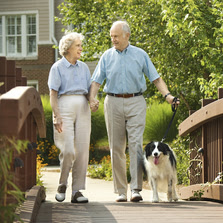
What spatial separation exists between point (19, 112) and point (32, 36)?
866 inches

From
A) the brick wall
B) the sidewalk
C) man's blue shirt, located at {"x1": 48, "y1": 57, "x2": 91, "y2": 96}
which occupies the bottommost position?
the sidewalk

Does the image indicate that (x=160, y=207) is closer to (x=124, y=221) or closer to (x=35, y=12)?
(x=124, y=221)

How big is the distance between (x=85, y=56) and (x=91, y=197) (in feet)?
20.3

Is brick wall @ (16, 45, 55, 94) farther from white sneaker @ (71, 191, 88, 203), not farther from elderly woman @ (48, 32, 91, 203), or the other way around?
white sneaker @ (71, 191, 88, 203)

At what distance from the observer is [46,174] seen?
14.2 m

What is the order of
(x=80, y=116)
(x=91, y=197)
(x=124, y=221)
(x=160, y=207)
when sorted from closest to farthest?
1. (x=124, y=221)
2. (x=160, y=207)
3. (x=80, y=116)
4. (x=91, y=197)

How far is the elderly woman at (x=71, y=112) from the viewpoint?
6.77m

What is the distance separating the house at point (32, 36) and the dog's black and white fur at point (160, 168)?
53.7 ft

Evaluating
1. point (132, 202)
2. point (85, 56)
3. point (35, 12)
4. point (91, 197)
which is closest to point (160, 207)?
point (132, 202)

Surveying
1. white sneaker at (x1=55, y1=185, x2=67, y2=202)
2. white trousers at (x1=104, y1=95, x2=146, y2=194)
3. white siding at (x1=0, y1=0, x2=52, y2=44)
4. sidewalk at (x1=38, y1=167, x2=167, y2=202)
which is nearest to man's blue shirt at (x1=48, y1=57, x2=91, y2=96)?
white trousers at (x1=104, y1=95, x2=146, y2=194)

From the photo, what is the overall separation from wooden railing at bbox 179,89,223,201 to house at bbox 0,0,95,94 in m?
15.4

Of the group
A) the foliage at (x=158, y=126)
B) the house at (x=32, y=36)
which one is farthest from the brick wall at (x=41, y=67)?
the foliage at (x=158, y=126)

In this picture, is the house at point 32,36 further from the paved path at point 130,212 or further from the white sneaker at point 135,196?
the paved path at point 130,212

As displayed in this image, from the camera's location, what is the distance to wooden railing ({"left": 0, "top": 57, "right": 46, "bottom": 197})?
10.6 feet
